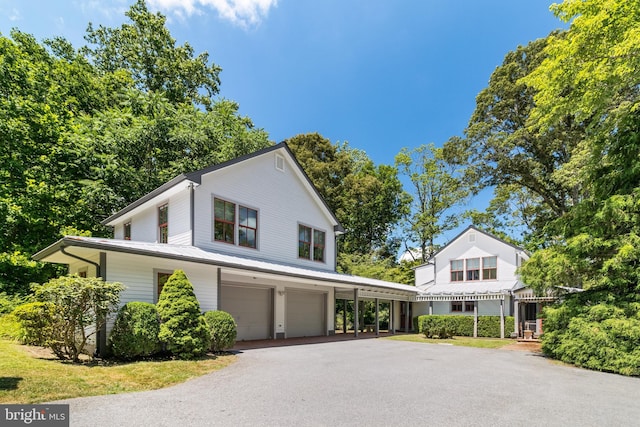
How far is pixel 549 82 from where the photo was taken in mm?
13219

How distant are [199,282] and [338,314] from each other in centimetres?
2048

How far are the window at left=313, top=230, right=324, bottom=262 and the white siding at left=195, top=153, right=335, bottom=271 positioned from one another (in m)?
0.28

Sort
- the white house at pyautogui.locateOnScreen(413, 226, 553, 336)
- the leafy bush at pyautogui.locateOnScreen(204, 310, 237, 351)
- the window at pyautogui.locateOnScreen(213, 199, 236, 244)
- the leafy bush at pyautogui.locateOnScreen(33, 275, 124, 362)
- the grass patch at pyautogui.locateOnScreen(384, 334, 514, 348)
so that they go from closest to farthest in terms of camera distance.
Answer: the leafy bush at pyautogui.locateOnScreen(33, 275, 124, 362) → the leafy bush at pyautogui.locateOnScreen(204, 310, 237, 351) → the window at pyautogui.locateOnScreen(213, 199, 236, 244) → the grass patch at pyautogui.locateOnScreen(384, 334, 514, 348) → the white house at pyautogui.locateOnScreen(413, 226, 553, 336)

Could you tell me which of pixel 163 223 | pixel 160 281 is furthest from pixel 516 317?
pixel 163 223

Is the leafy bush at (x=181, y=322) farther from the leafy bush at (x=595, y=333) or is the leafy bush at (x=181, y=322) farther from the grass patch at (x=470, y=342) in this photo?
the grass patch at (x=470, y=342)

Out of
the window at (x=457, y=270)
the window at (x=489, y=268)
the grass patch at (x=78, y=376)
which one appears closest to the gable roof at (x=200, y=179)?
the grass patch at (x=78, y=376)

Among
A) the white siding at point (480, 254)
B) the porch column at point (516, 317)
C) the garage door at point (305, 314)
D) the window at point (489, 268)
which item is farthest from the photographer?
the window at point (489, 268)

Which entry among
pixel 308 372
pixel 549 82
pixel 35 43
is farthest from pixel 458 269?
pixel 35 43

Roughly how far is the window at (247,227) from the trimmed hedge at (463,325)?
1181 cm

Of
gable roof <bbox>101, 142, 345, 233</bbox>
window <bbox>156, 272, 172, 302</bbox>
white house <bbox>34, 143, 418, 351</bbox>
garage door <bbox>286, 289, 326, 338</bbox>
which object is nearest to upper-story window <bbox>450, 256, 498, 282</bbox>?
white house <bbox>34, 143, 418, 351</bbox>

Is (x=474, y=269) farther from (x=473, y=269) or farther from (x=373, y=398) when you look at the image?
(x=373, y=398)

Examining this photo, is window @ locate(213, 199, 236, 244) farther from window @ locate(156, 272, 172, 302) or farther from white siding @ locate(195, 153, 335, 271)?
window @ locate(156, 272, 172, 302)

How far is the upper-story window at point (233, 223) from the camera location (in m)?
15.0

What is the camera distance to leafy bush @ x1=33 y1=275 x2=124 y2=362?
8500 mm
